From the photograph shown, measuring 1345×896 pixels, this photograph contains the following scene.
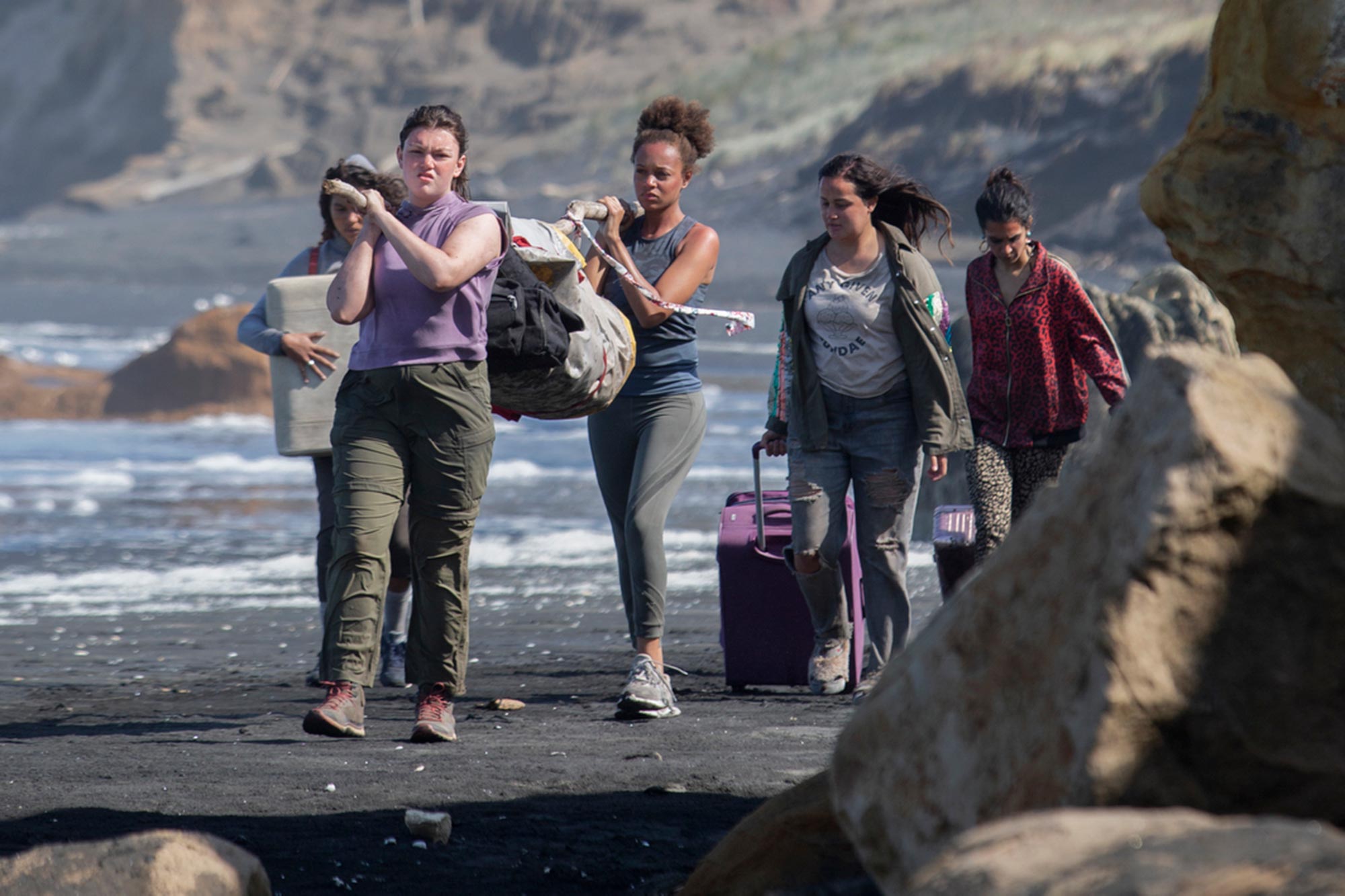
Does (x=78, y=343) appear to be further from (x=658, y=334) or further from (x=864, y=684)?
(x=864, y=684)

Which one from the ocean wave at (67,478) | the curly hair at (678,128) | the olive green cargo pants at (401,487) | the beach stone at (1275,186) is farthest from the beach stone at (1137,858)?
the ocean wave at (67,478)

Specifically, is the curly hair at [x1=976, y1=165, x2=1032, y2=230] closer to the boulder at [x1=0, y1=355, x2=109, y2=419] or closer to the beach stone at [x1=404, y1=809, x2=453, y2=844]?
the beach stone at [x1=404, y1=809, x2=453, y2=844]

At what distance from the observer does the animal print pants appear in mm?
5426

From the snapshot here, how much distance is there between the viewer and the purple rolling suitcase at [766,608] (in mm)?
5762

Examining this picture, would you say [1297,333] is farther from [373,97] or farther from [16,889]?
[373,97]

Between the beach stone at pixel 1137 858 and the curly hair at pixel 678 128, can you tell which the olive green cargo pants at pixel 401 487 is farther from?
the beach stone at pixel 1137 858

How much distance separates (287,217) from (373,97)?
16.3 m

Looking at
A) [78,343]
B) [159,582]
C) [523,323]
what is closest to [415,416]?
[523,323]

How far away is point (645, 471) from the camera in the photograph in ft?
17.6

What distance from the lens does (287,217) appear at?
63344 millimetres

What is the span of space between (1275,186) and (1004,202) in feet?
6.50

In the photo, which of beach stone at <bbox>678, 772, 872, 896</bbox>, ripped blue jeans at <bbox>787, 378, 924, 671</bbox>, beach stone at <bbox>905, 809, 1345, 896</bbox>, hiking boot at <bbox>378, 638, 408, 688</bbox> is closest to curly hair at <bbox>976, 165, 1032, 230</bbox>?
ripped blue jeans at <bbox>787, 378, 924, 671</bbox>

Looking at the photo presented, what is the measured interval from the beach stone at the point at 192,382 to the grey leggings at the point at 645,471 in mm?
18637

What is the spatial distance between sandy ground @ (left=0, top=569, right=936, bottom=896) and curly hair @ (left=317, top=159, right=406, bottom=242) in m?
1.65
